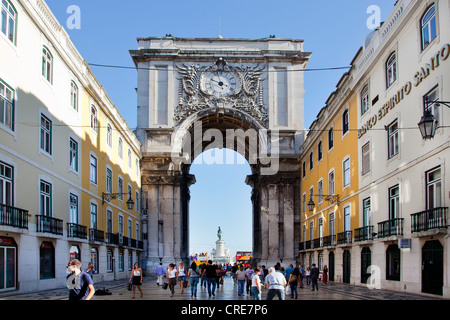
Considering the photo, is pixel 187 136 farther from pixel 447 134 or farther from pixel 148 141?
pixel 447 134

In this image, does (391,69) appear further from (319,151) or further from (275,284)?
(319,151)

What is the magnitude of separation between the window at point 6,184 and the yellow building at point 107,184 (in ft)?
28.4

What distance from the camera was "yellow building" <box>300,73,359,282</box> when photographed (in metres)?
28.5

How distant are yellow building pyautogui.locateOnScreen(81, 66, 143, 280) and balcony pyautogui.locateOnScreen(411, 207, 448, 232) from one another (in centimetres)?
1515

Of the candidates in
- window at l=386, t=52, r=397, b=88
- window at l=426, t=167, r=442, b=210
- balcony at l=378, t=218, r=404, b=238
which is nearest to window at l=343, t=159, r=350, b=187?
balcony at l=378, t=218, r=404, b=238

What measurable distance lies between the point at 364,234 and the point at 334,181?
722 centimetres

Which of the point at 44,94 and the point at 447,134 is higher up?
the point at 44,94

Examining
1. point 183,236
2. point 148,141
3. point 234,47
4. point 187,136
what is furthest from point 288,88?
point 183,236

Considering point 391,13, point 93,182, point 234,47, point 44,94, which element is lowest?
point 93,182

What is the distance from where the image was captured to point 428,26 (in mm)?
18844

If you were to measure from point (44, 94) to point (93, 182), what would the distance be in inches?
344

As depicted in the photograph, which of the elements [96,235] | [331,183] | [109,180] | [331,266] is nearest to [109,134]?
[109,180]

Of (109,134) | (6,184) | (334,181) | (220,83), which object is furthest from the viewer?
(220,83)

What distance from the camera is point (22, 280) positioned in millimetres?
19094
